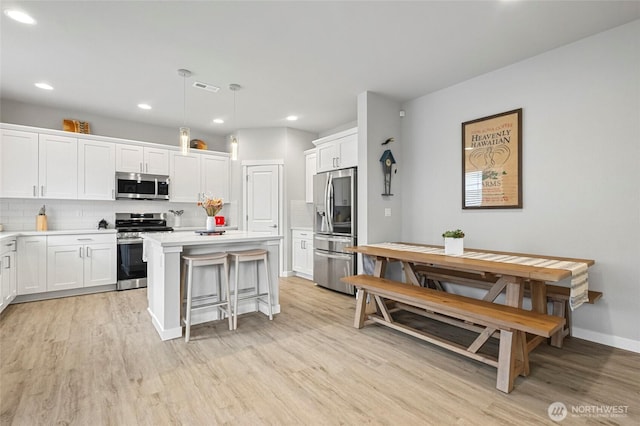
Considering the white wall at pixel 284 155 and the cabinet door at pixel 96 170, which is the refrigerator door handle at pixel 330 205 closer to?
the white wall at pixel 284 155

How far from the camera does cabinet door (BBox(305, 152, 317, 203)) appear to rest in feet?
18.4

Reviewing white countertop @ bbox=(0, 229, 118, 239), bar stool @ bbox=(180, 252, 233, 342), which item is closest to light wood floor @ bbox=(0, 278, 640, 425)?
bar stool @ bbox=(180, 252, 233, 342)

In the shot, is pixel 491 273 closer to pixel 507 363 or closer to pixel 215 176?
pixel 507 363

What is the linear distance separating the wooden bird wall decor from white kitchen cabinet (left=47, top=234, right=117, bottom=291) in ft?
13.5

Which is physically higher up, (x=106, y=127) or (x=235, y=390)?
(x=106, y=127)

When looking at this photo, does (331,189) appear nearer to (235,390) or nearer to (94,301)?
(235,390)

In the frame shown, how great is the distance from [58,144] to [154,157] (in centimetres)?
124

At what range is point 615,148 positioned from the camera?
265 centimetres

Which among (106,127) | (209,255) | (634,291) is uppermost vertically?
(106,127)

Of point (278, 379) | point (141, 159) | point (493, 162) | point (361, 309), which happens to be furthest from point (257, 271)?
point (141, 159)

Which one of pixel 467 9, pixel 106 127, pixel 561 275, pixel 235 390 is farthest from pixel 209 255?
pixel 106 127

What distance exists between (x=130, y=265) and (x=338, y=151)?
3.67 meters

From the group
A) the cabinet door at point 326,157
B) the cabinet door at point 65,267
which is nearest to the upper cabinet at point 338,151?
the cabinet door at point 326,157

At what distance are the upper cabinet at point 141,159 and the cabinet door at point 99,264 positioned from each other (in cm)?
127
